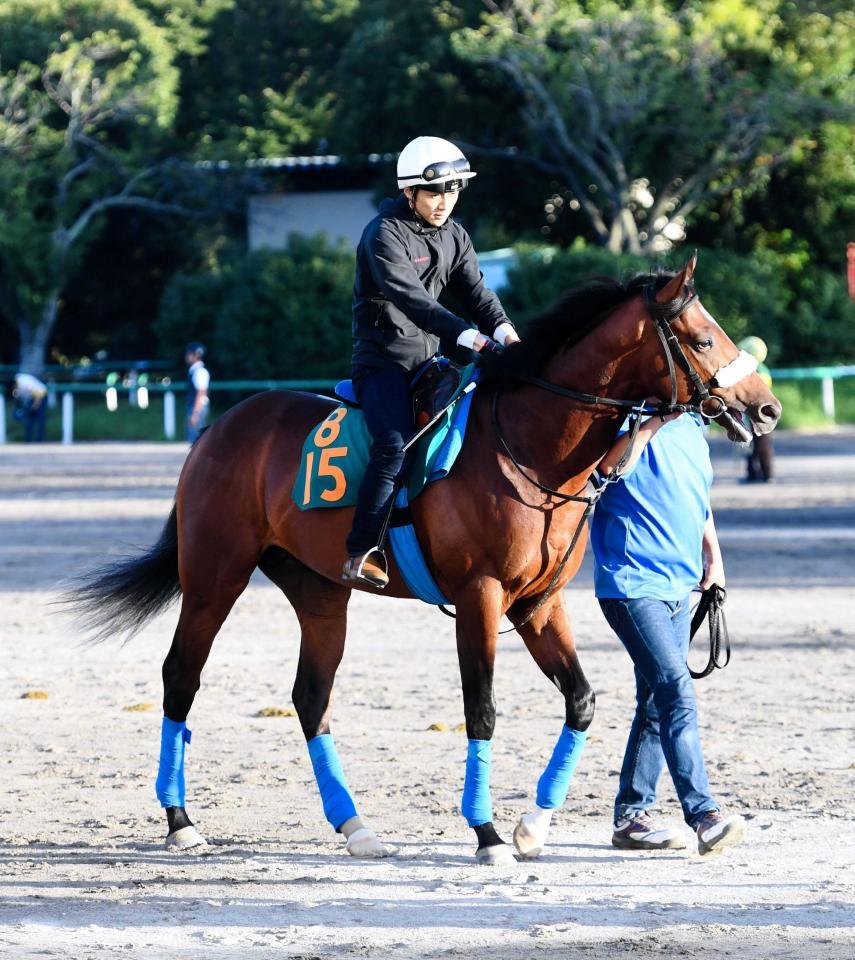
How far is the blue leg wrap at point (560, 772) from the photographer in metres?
6.61

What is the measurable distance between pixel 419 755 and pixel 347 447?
6.51 ft

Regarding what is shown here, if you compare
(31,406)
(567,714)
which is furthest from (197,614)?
(31,406)

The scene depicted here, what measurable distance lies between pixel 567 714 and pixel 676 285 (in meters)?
1.71

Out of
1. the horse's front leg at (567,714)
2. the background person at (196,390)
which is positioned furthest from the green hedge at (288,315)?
the horse's front leg at (567,714)

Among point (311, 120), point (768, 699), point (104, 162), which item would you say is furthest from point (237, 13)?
point (768, 699)

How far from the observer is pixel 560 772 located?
6.64 metres

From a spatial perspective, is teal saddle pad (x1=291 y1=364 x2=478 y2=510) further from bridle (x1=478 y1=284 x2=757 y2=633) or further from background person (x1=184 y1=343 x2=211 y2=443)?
background person (x1=184 y1=343 x2=211 y2=443)

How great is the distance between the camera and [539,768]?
26.3 ft

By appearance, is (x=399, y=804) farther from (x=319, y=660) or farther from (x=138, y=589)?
(x=138, y=589)

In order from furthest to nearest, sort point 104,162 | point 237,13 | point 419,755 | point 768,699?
point 237,13
point 104,162
point 768,699
point 419,755

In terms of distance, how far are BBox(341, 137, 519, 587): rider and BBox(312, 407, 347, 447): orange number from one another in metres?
0.18

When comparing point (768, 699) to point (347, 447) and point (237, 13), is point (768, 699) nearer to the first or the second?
point (347, 447)

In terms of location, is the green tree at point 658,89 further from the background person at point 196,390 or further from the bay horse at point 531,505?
the bay horse at point 531,505

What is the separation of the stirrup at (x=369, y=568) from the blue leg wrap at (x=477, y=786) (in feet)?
2.44
